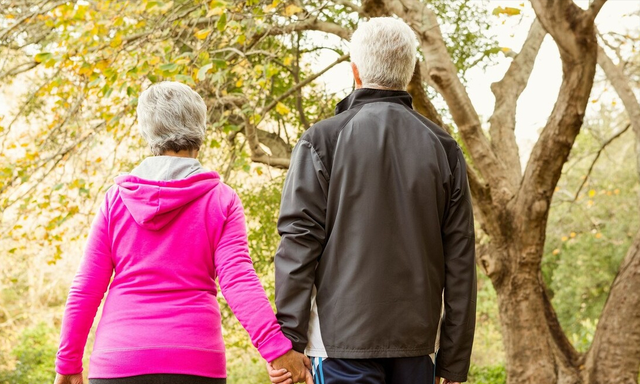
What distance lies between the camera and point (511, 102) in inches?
237

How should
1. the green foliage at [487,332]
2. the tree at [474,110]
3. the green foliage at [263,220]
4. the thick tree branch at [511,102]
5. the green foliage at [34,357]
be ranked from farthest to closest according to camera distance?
1. the green foliage at [487,332]
2. the green foliage at [34,357]
3. the green foliage at [263,220]
4. the thick tree branch at [511,102]
5. the tree at [474,110]

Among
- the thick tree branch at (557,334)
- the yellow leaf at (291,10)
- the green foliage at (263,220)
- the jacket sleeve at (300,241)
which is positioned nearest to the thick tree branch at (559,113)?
the thick tree branch at (557,334)

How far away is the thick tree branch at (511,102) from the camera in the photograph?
5727mm

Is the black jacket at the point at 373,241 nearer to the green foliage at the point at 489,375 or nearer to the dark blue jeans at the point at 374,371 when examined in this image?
the dark blue jeans at the point at 374,371

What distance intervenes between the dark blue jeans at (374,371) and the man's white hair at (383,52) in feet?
2.73

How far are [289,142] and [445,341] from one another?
16.5 feet

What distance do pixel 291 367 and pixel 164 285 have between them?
1.42 feet

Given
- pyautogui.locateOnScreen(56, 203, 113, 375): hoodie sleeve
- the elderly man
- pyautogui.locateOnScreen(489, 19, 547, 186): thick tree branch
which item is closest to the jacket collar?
the elderly man

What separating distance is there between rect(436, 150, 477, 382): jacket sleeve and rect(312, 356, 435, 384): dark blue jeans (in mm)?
112

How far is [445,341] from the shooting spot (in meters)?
2.13

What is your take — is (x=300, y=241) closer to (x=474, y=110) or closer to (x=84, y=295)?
(x=84, y=295)

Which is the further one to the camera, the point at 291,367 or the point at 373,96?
the point at 373,96

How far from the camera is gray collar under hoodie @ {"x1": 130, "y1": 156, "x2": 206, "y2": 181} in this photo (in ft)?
6.74

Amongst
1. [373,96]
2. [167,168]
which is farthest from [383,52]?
[167,168]
